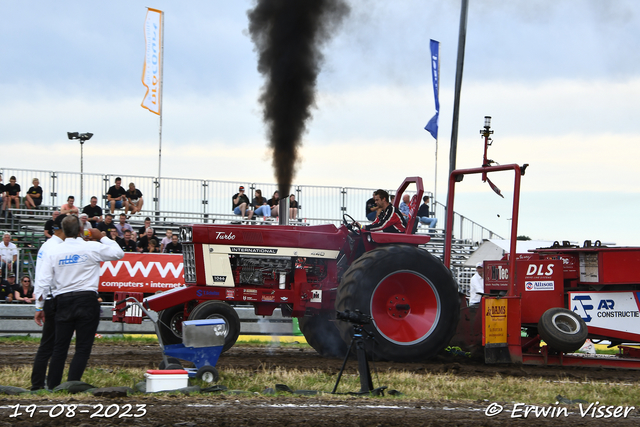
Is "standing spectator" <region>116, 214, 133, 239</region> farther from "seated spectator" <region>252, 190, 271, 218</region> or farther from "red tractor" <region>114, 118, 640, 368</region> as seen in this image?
"red tractor" <region>114, 118, 640, 368</region>

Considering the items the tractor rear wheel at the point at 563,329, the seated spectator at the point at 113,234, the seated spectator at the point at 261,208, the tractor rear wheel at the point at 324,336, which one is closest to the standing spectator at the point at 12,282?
the seated spectator at the point at 113,234

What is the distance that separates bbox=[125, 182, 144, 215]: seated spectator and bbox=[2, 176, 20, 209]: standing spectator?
2.45 meters

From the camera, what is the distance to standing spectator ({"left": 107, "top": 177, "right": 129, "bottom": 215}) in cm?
1720

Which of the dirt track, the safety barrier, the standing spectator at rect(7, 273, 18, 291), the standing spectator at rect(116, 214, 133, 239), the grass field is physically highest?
the standing spectator at rect(116, 214, 133, 239)

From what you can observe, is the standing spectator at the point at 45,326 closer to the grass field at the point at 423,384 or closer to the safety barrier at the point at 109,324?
the grass field at the point at 423,384

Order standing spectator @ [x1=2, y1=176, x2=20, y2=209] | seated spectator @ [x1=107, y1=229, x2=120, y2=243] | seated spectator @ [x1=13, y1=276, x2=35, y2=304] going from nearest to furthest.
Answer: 1. seated spectator @ [x1=13, y1=276, x2=35, y2=304]
2. seated spectator @ [x1=107, y1=229, x2=120, y2=243]
3. standing spectator @ [x1=2, y1=176, x2=20, y2=209]

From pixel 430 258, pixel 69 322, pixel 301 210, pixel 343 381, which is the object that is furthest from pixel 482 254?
pixel 69 322

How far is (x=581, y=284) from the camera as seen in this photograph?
377 inches

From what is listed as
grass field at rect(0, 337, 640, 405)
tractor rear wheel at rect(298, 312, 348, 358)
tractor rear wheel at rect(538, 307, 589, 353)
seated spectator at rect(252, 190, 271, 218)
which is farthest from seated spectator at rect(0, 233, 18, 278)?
tractor rear wheel at rect(538, 307, 589, 353)

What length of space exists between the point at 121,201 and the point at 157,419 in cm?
1325

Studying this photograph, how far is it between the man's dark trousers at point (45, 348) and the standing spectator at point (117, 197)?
11080mm

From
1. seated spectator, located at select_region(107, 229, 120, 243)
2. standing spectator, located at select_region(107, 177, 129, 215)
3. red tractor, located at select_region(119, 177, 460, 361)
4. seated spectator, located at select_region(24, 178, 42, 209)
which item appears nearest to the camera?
red tractor, located at select_region(119, 177, 460, 361)

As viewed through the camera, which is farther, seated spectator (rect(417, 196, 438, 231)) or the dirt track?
seated spectator (rect(417, 196, 438, 231))

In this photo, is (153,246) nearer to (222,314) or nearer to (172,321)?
(172,321)
